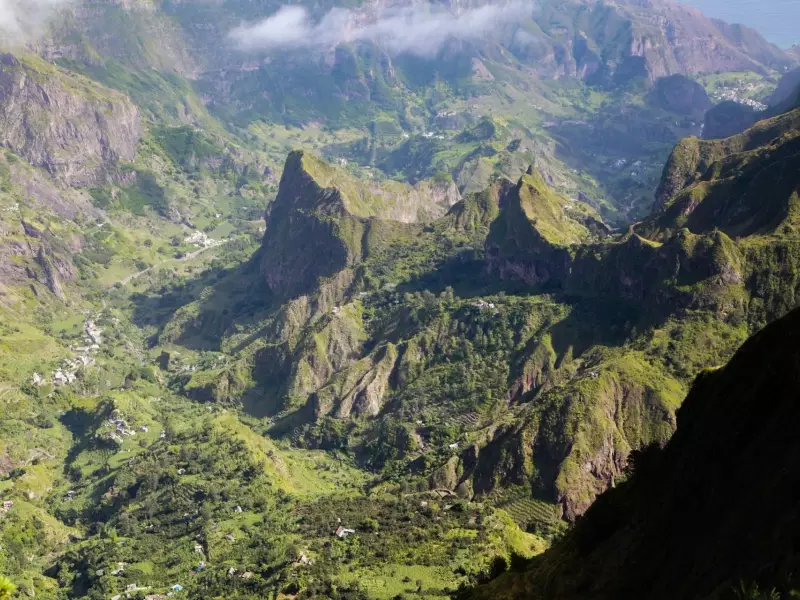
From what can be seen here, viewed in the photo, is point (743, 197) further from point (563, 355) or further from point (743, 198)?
point (563, 355)

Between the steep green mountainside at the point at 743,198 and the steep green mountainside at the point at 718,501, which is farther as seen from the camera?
the steep green mountainside at the point at 743,198

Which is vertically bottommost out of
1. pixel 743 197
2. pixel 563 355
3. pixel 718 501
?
pixel 563 355

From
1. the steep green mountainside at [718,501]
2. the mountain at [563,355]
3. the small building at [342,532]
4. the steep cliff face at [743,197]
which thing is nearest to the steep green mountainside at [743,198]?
the steep cliff face at [743,197]

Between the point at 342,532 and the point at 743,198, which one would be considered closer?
the point at 342,532

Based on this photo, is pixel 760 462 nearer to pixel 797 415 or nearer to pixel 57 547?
pixel 797 415

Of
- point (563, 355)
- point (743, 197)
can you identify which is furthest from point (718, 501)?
point (743, 197)

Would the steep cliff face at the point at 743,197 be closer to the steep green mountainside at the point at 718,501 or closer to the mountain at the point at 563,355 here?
the mountain at the point at 563,355

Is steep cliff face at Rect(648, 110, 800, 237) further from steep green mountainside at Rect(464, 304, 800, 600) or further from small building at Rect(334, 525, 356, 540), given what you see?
steep green mountainside at Rect(464, 304, 800, 600)

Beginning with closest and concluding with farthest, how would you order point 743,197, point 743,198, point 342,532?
point 342,532 → point 743,198 → point 743,197
